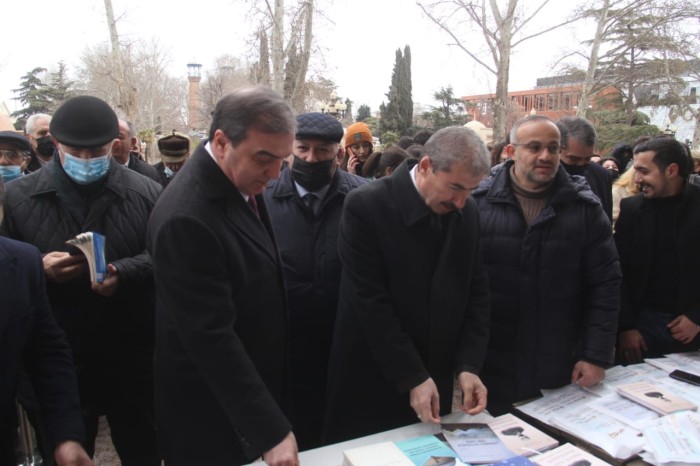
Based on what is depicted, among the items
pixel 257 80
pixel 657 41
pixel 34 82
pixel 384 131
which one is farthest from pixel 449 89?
pixel 34 82

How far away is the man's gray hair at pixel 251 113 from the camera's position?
1.45 meters

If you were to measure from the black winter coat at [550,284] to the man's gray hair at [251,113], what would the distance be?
4.68 ft

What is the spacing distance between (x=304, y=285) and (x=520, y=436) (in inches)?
47.7

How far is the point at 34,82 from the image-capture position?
107 feet

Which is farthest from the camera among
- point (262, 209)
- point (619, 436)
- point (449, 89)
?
point (449, 89)

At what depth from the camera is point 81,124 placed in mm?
2154

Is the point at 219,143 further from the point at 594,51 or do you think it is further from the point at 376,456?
the point at 594,51

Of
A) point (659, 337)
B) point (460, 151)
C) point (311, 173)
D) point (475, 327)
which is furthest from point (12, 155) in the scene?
point (659, 337)

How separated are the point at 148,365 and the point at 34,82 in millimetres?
37903

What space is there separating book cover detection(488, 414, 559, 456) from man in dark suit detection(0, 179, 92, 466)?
4.56ft

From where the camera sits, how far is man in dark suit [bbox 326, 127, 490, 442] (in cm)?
182

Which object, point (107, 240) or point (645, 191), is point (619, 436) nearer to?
point (645, 191)

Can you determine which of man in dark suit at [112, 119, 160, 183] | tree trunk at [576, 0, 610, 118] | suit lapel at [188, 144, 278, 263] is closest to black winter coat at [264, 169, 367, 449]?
suit lapel at [188, 144, 278, 263]

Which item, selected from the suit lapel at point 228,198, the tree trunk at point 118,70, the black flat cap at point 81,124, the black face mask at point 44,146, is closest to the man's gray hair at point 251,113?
the suit lapel at point 228,198
